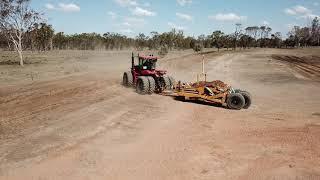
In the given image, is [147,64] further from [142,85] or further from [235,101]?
[235,101]

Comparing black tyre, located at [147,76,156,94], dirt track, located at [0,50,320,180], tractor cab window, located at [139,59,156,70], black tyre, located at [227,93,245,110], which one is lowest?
dirt track, located at [0,50,320,180]

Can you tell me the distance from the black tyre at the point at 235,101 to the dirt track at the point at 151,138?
1.51 ft

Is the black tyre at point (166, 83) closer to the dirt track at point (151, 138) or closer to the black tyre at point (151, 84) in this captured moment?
the black tyre at point (151, 84)

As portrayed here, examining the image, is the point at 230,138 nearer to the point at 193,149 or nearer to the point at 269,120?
the point at 193,149

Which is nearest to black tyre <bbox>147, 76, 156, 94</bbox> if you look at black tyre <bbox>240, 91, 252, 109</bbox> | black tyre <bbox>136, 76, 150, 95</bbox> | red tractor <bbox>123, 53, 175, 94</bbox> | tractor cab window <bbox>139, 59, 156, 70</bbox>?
red tractor <bbox>123, 53, 175, 94</bbox>

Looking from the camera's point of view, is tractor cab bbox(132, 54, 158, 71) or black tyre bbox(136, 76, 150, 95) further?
tractor cab bbox(132, 54, 158, 71)

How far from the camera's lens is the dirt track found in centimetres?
946

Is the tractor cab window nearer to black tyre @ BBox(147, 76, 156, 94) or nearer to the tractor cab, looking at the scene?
the tractor cab

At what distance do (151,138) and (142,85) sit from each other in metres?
7.57

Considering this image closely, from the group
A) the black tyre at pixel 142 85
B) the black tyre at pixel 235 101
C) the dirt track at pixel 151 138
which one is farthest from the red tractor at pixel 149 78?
the black tyre at pixel 235 101

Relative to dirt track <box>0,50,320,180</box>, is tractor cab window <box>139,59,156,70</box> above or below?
above

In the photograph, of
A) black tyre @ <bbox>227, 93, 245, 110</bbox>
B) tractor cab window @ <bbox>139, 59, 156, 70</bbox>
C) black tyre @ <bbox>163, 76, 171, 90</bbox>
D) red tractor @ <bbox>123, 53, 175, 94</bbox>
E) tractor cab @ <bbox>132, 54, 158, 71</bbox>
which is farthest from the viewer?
tractor cab window @ <bbox>139, 59, 156, 70</bbox>

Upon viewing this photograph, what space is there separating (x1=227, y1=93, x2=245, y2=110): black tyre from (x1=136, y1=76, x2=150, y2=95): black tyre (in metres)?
4.50

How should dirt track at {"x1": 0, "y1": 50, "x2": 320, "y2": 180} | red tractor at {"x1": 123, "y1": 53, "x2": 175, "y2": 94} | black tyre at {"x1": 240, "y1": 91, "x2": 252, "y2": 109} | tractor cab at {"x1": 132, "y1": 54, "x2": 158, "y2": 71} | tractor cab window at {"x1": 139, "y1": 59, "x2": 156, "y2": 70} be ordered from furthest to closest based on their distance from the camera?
tractor cab window at {"x1": 139, "y1": 59, "x2": 156, "y2": 70} < tractor cab at {"x1": 132, "y1": 54, "x2": 158, "y2": 71} < red tractor at {"x1": 123, "y1": 53, "x2": 175, "y2": 94} < black tyre at {"x1": 240, "y1": 91, "x2": 252, "y2": 109} < dirt track at {"x1": 0, "y1": 50, "x2": 320, "y2": 180}
